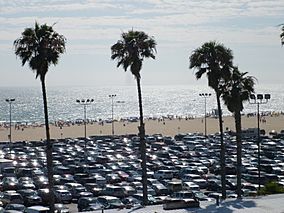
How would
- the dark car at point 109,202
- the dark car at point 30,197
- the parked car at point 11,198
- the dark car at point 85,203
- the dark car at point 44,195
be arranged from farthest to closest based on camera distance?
the parked car at point 11,198 < the dark car at point 44,195 < the dark car at point 30,197 < the dark car at point 85,203 < the dark car at point 109,202

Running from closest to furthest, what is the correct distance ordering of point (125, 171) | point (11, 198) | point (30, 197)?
point (30, 197), point (11, 198), point (125, 171)

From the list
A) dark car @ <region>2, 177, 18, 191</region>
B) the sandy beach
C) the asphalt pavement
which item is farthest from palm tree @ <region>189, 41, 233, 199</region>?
the sandy beach

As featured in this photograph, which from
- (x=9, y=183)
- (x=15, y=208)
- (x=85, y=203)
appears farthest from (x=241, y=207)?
(x=9, y=183)

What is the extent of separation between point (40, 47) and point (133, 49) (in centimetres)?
654

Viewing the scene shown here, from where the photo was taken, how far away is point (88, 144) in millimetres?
71875

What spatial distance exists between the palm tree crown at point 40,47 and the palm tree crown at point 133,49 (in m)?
5.50

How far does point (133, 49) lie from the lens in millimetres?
28656

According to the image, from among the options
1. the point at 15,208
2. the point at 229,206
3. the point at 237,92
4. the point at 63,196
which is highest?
the point at 237,92

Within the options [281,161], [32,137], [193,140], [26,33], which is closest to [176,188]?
[281,161]

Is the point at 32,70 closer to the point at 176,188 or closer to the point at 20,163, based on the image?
the point at 176,188

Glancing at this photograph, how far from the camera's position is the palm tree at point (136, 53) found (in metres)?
28.5

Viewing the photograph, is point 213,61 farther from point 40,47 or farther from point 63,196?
point 63,196

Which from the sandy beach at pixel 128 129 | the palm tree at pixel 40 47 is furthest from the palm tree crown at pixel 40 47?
the sandy beach at pixel 128 129

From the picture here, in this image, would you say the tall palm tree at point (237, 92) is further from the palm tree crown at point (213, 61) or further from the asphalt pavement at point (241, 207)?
the asphalt pavement at point (241, 207)
